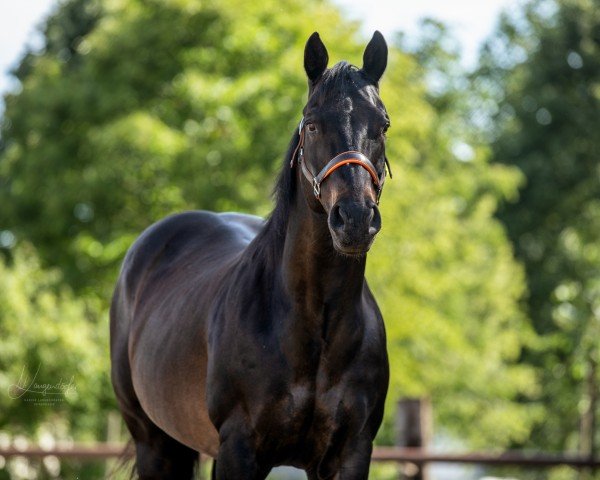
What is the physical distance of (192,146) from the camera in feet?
57.5

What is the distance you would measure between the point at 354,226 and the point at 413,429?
6.41m

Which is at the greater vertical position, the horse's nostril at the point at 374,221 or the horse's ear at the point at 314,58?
the horse's ear at the point at 314,58

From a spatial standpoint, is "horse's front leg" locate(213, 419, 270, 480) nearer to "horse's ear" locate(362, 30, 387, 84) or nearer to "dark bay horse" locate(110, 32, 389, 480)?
"dark bay horse" locate(110, 32, 389, 480)

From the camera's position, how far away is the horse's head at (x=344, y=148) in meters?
3.57

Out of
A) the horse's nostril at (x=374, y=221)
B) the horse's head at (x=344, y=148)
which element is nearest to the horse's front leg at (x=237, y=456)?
the horse's head at (x=344, y=148)

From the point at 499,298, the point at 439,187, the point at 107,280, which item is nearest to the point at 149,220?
the point at 107,280

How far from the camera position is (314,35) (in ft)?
13.4

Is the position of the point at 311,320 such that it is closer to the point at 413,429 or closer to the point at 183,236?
the point at 183,236

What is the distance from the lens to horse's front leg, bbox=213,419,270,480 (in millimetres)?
4109

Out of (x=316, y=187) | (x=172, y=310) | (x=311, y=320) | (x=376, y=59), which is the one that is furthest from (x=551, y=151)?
(x=316, y=187)

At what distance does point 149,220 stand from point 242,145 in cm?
202

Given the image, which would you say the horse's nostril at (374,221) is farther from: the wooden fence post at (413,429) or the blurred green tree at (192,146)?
the blurred green tree at (192,146)

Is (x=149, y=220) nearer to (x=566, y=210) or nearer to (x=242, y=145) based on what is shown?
(x=242, y=145)

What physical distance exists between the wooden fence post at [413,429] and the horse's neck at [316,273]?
17.4 feet
